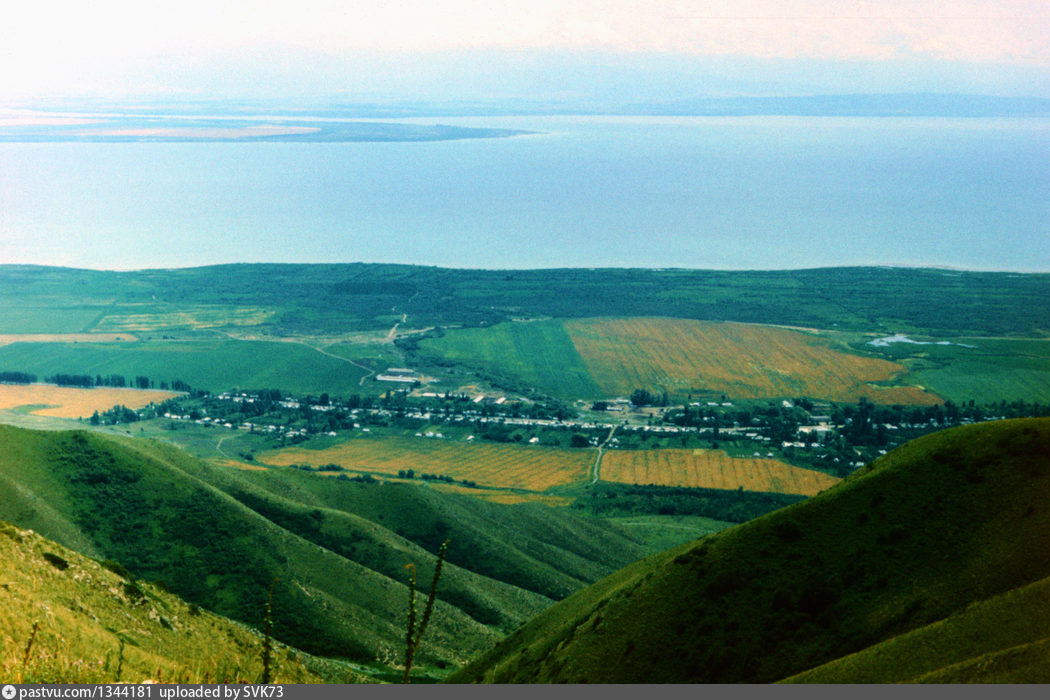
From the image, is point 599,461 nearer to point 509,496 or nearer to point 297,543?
point 509,496

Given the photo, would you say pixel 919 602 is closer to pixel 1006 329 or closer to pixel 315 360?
pixel 315 360

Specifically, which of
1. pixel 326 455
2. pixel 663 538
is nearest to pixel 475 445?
pixel 326 455

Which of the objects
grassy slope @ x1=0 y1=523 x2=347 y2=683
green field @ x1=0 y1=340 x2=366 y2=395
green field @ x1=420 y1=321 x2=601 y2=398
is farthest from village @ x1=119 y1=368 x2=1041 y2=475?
grassy slope @ x1=0 y1=523 x2=347 y2=683

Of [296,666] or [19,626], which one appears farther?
[296,666]

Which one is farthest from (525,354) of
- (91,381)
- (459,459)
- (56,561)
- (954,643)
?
(954,643)

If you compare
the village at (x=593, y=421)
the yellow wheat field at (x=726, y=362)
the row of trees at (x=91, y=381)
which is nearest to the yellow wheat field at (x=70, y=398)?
the row of trees at (x=91, y=381)
